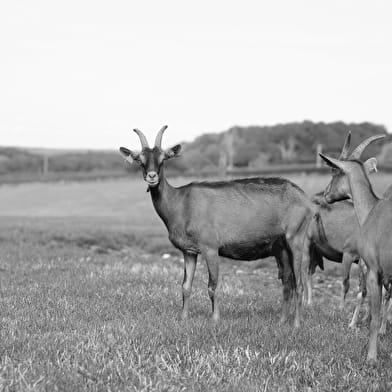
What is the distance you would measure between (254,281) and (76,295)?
640 centimetres

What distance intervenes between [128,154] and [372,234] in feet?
15.4

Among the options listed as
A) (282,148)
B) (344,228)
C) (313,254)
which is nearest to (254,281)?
(313,254)

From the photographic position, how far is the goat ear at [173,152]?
34.0 ft

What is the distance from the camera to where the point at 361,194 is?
847 cm

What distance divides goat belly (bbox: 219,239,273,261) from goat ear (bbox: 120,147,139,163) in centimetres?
201

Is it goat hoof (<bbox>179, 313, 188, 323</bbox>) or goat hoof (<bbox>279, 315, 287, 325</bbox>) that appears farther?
goat hoof (<bbox>279, 315, 287, 325</bbox>)

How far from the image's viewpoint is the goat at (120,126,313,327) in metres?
10.1

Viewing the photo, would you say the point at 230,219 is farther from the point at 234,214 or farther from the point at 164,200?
the point at 164,200

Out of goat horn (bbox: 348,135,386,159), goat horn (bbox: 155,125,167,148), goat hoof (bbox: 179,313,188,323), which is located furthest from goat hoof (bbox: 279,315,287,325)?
goat horn (bbox: 155,125,167,148)

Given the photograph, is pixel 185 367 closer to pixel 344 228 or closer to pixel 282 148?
pixel 344 228

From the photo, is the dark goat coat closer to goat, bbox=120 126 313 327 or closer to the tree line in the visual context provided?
goat, bbox=120 126 313 327

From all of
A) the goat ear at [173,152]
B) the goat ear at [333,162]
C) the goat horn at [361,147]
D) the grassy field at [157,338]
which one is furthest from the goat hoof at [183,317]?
the goat horn at [361,147]

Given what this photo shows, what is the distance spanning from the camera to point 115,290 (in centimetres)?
1168

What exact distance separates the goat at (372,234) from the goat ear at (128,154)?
3.24 metres
